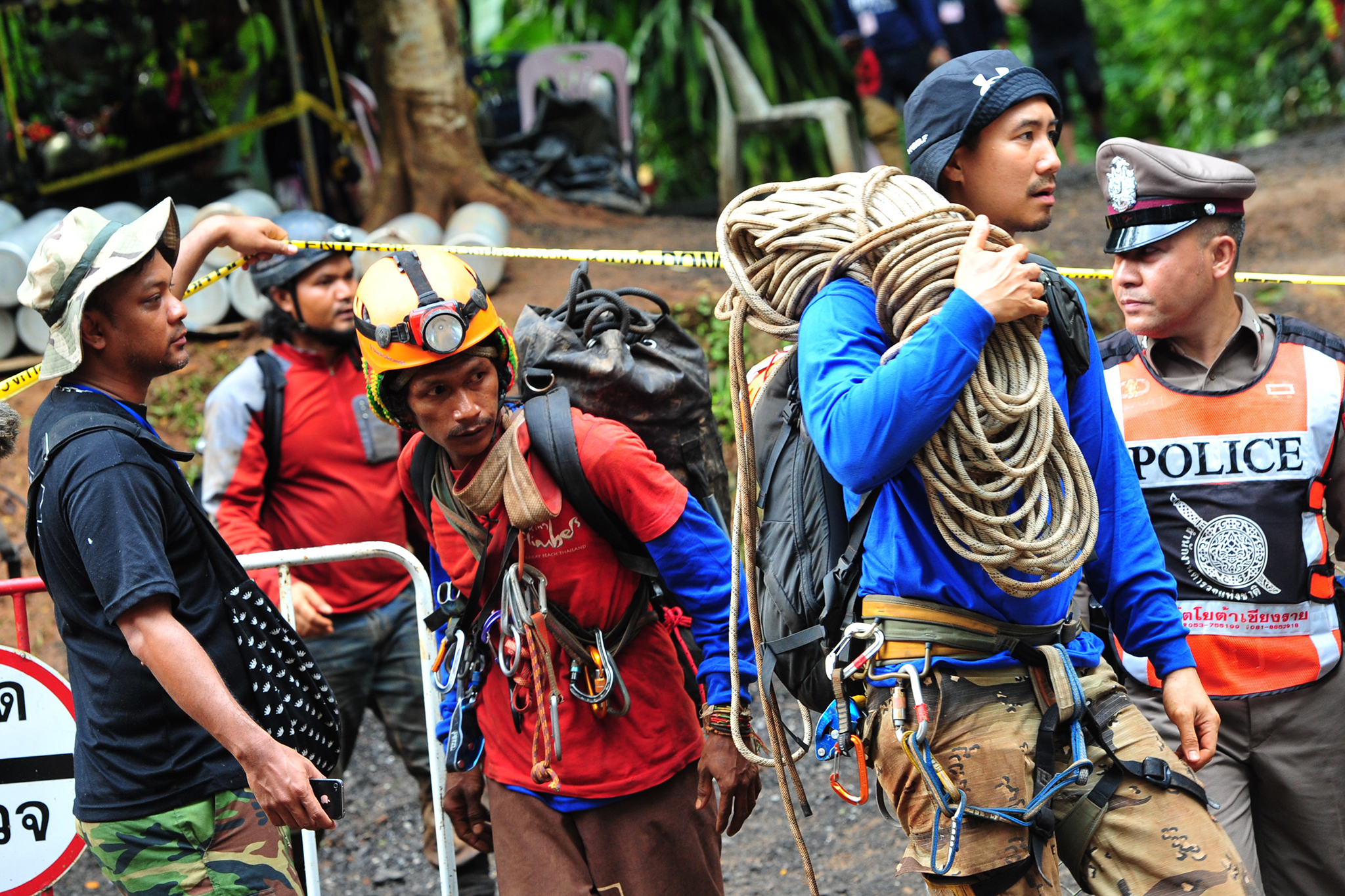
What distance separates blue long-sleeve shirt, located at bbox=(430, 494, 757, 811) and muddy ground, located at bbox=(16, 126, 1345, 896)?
1.96 metres

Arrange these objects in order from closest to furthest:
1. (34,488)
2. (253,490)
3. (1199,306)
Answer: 1. (34,488)
2. (1199,306)
3. (253,490)

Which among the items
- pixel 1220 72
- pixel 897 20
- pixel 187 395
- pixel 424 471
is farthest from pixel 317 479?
pixel 1220 72

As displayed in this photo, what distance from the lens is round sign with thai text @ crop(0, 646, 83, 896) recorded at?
11.9 feet

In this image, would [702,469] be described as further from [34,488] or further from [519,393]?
[34,488]

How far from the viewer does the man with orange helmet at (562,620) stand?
9.69 feet

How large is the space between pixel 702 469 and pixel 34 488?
1.56 m

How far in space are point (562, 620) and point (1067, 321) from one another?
1334 millimetres

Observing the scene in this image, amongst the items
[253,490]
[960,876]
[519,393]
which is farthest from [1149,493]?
[253,490]

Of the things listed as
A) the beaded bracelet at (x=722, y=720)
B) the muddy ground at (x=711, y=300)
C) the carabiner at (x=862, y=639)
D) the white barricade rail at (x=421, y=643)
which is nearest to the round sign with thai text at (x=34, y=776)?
the white barricade rail at (x=421, y=643)

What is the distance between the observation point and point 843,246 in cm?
249

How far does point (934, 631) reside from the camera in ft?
7.98

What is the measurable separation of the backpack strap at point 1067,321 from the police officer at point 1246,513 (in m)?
A: 0.68

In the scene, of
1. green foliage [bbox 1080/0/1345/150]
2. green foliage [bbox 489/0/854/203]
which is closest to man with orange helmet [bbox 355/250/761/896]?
green foliage [bbox 489/0/854/203]

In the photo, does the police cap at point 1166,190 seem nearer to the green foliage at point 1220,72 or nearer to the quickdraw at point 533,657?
the quickdraw at point 533,657
